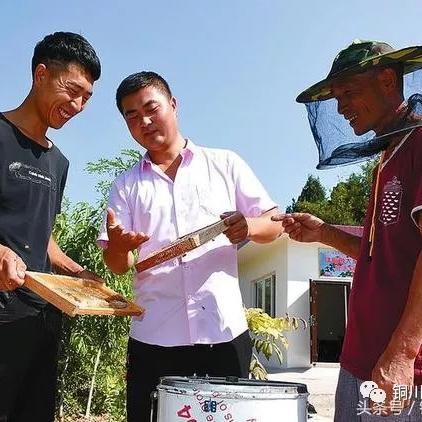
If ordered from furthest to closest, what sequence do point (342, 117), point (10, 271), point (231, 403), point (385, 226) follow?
point (342, 117), point (10, 271), point (385, 226), point (231, 403)

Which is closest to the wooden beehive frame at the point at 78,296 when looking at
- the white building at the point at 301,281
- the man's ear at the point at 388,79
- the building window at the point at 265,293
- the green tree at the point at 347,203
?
the man's ear at the point at 388,79

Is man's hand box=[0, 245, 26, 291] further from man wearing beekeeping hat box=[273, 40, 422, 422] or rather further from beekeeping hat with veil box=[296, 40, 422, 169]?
beekeeping hat with veil box=[296, 40, 422, 169]

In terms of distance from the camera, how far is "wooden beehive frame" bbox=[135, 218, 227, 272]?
2512 mm

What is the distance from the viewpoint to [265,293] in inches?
680

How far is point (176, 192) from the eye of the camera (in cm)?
302

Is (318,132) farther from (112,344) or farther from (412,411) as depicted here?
(112,344)

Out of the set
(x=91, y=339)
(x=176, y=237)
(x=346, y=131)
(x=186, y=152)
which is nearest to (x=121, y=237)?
(x=176, y=237)

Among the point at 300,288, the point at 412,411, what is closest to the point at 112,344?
the point at 412,411

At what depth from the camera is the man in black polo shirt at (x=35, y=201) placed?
8.86 ft

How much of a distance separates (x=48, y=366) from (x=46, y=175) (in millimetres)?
956

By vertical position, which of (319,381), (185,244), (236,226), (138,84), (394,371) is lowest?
(319,381)

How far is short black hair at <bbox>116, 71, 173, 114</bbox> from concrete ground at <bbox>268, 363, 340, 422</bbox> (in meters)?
4.90

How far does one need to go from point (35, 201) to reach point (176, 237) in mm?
715

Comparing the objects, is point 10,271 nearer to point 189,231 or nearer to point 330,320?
point 189,231
